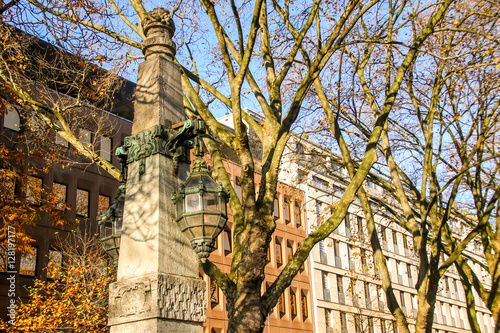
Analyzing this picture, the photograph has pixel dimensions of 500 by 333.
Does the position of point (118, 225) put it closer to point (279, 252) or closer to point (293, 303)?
point (279, 252)

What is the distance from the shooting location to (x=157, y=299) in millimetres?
4777

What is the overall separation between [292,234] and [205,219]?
121 feet

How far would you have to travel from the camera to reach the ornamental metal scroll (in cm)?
538

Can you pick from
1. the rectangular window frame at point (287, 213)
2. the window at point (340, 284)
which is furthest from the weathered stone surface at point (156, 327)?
the window at point (340, 284)

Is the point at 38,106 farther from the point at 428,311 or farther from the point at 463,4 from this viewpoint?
the point at 463,4

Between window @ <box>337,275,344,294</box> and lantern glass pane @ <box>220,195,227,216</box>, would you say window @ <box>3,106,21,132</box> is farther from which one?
window @ <box>337,275,344,294</box>

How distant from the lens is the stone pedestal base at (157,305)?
477 cm

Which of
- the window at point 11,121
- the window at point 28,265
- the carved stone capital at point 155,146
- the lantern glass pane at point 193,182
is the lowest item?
the lantern glass pane at point 193,182

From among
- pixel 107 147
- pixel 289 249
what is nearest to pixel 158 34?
pixel 107 147

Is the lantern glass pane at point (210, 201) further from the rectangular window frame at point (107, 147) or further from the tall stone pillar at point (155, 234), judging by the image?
the rectangular window frame at point (107, 147)

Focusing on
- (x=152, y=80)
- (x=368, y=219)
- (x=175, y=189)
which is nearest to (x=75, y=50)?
(x=152, y=80)

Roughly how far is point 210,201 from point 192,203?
0.25 meters

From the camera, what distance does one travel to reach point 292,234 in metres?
41.7

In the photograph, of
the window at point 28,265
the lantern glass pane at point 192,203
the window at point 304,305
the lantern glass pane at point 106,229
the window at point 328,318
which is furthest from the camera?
the window at point 328,318
